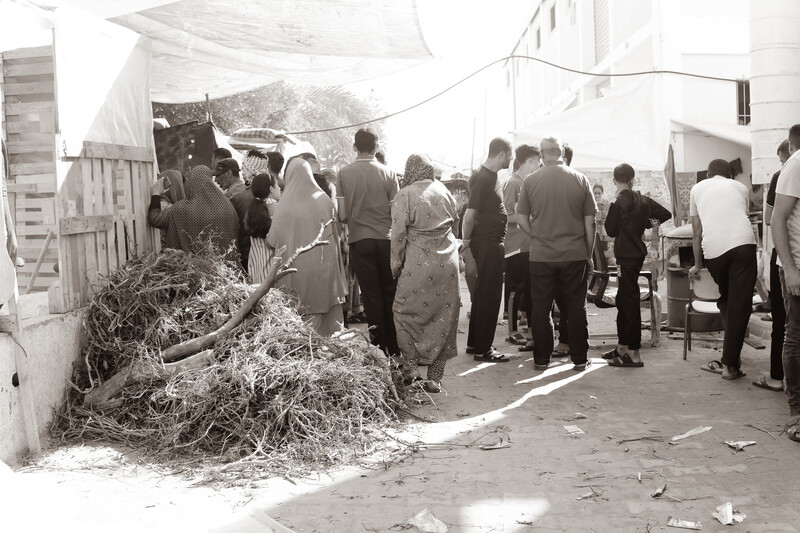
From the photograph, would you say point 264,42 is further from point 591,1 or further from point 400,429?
point 591,1

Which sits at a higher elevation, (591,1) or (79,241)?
(591,1)

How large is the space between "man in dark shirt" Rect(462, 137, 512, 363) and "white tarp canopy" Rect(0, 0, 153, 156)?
120 inches

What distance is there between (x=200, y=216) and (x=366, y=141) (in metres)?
1.57

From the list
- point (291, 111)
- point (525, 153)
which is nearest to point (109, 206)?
point (525, 153)

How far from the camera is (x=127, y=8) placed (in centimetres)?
623

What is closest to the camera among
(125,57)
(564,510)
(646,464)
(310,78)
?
(564,510)

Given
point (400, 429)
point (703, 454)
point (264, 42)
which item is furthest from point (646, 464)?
point (264, 42)

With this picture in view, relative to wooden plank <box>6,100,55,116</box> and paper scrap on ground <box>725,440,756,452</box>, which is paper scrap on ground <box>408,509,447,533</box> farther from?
wooden plank <box>6,100,55,116</box>

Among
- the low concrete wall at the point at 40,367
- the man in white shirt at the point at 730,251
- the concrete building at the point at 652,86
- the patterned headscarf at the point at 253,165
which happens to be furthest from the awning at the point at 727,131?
the low concrete wall at the point at 40,367

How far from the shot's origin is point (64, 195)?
5.79m

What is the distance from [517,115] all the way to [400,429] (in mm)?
41506

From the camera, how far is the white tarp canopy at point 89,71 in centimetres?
521

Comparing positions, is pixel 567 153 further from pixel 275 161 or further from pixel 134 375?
pixel 134 375

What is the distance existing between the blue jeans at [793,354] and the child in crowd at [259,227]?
428 cm
